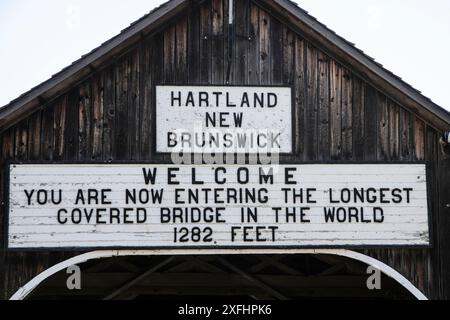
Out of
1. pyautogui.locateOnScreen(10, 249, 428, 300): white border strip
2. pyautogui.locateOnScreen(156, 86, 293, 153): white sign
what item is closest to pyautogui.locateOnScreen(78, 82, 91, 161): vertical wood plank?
pyautogui.locateOnScreen(156, 86, 293, 153): white sign

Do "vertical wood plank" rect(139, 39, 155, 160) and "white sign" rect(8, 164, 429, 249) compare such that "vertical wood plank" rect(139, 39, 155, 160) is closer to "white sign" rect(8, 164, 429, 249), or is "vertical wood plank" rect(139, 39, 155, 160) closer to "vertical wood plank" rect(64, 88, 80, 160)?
"white sign" rect(8, 164, 429, 249)

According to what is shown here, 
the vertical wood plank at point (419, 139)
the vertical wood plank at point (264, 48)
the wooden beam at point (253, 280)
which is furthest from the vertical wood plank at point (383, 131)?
the wooden beam at point (253, 280)

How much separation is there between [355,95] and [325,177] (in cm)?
144

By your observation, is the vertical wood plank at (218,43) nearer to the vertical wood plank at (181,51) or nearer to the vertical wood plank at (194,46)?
the vertical wood plank at (194,46)

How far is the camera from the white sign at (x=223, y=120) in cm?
1300

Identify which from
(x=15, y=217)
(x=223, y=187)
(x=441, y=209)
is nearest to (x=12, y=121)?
(x=15, y=217)

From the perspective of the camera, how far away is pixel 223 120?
13.1 meters

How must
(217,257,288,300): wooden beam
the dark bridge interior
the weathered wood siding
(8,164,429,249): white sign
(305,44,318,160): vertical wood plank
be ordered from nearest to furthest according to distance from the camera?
(8,164,429,249): white sign → the weathered wood siding → (305,44,318,160): vertical wood plank → (217,257,288,300): wooden beam → the dark bridge interior

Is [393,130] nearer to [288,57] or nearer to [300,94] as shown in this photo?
[300,94]

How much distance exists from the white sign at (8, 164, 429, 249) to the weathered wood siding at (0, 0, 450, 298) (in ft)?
0.79

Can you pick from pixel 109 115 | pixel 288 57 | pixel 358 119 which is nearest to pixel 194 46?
pixel 288 57

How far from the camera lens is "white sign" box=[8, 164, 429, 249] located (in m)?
12.7

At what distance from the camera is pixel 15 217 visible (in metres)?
12.6
